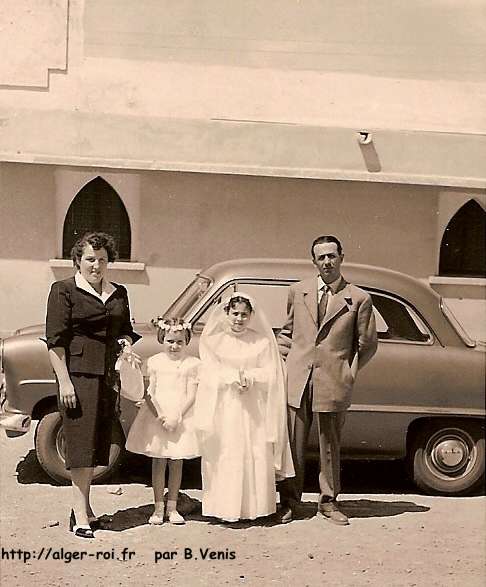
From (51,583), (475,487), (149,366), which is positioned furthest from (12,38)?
(475,487)

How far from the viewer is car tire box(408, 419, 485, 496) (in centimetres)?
469

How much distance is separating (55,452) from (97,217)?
103 centimetres

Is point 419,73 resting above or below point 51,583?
above

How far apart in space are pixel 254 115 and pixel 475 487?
1940 mm

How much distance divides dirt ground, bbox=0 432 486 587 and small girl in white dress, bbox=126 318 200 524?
0.11 metres

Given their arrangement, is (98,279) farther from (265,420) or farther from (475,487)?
(475,487)

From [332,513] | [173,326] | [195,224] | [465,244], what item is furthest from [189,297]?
[465,244]

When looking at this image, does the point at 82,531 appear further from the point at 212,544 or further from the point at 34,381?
the point at 34,381

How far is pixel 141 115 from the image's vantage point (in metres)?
4.39

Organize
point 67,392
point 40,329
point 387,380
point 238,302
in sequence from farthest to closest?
point 387,380 < point 40,329 < point 238,302 < point 67,392

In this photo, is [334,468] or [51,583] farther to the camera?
[334,468]

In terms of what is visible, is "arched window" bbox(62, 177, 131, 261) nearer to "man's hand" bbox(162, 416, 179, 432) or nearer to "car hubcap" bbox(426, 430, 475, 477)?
"man's hand" bbox(162, 416, 179, 432)

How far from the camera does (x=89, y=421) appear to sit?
168 inches

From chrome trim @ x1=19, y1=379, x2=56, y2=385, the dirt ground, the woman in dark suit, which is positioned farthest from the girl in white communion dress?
chrome trim @ x1=19, y1=379, x2=56, y2=385
